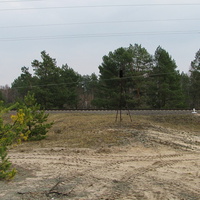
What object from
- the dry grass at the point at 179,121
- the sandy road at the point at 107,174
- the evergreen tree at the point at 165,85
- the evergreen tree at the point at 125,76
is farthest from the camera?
the evergreen tree at the point at 125,76

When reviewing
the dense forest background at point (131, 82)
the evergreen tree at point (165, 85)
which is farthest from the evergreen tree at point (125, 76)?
the evergreen tree at point (165, 85)

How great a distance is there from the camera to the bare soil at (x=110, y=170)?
602cm

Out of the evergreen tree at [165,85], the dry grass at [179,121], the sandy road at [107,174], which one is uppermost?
the evergreen tree at [165,85]

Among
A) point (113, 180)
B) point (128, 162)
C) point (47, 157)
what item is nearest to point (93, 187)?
point (113, 180)

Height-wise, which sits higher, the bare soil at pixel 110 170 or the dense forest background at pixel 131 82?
the dense forest background at pixel 131 82

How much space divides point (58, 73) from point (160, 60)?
56.3 ft

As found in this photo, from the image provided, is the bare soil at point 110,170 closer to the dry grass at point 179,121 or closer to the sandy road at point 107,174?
the sandy road at point 107,174

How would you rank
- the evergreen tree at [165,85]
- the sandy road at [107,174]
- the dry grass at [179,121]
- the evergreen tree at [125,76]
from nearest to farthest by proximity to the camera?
the sandy road at [107,174] → the dry grass at [179,121] → the evergreen tree at [165,85] → the evergreen tree at [125,76]

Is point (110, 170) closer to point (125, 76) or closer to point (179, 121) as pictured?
point (179, 121)

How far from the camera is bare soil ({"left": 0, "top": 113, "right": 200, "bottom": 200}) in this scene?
6.02 meters

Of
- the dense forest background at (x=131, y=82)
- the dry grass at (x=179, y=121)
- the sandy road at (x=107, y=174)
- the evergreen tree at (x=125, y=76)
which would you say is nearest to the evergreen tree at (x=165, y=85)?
the dense forest background at (x=131, y=82)

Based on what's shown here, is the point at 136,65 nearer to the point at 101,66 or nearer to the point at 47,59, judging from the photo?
the point at 101,66

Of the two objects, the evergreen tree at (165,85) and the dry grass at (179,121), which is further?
the evergreen tree at (165,85)

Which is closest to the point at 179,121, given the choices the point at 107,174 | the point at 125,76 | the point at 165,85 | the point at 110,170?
the point at 110,170
